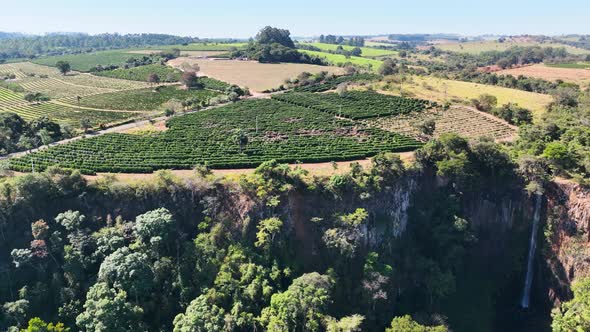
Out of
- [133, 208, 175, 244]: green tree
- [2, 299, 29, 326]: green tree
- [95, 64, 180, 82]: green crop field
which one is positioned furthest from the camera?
[95, 64, 180, 82]: green crop field

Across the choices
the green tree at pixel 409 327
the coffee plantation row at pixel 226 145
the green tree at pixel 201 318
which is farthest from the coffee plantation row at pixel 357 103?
the green tree at pixel 201 318

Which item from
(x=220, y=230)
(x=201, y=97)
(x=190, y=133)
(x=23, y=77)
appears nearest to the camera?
(x=220, y=230)

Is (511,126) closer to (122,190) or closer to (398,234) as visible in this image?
(398,234)

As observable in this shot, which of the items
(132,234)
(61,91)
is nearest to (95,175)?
(132,234)

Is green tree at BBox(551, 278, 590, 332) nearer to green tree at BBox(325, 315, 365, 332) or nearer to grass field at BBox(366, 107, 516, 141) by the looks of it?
green tree at BBox(325, 315, 365, 332)

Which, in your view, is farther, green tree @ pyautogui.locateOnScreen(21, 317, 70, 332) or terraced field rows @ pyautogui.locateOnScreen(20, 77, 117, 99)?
terraced field rows @ pyautogui.locateOnScreen(20, 77, 117, 99)

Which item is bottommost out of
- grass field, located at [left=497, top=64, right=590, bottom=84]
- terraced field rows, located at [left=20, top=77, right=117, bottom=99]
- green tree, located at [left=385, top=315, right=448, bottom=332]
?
green tree, located at [left=385, top=315, right=448, bottom=332]

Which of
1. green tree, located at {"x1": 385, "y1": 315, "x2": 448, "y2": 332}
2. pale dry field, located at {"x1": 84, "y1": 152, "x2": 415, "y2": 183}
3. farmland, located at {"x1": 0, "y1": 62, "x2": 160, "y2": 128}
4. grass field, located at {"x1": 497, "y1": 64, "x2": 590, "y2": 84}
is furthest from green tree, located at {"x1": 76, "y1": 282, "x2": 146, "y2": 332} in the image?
grass field, located at {"x1": 497, "y1": 64, "x2": 590, "y2": 84}
